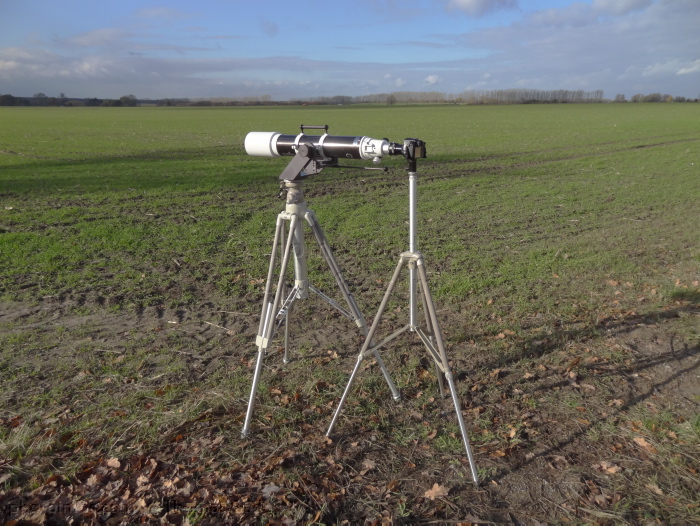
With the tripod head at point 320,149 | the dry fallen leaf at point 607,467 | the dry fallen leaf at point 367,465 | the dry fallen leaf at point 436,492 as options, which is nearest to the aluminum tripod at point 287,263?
the tripod head at point 320,149

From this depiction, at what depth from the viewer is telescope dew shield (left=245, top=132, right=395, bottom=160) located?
11.0ft

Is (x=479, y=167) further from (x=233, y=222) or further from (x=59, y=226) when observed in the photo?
(x=59, y=226)

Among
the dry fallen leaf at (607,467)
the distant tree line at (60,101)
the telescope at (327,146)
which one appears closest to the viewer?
the telescope at (327,146)

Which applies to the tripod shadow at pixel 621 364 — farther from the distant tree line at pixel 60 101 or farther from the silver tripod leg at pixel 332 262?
the distant tree line at pixel 60 101

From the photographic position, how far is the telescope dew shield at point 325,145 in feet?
11.0

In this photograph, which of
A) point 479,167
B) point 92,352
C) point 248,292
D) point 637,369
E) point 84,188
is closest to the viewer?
point 637,369

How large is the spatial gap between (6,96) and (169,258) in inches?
5307

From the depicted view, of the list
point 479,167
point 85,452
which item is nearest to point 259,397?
point 85,452

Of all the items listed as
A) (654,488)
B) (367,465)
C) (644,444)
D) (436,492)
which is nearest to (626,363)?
(644,444)

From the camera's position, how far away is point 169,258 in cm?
845

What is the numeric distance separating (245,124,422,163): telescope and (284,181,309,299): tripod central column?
27cm

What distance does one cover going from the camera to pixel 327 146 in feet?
11.7

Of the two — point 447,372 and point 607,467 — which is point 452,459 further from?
point 607,467

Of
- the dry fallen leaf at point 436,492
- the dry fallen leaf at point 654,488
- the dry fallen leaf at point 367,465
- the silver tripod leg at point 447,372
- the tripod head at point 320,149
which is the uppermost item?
the tripod head at point 320,149
